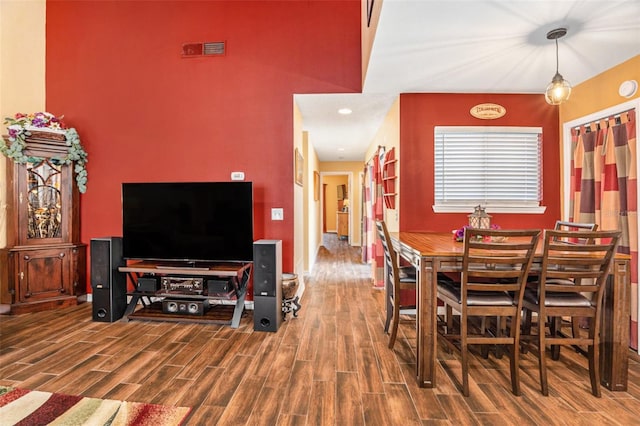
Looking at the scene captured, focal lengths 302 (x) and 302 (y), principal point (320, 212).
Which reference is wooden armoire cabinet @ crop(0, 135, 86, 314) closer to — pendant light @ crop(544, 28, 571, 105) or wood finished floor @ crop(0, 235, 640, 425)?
wood finished floor @ crop(0, 235, 640, 425)

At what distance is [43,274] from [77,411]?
2.36m

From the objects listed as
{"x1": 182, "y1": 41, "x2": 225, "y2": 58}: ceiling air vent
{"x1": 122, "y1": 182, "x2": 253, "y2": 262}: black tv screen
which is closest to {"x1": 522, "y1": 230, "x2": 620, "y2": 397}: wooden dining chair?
{"x1": 122, "y1": 182, "x2": 253, "y2": 262}: black tv screen

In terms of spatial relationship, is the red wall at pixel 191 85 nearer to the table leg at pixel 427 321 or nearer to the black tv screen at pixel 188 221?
the black tv screen at pixel 188 221

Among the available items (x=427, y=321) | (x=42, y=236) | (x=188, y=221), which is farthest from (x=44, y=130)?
(x=427, y=321)

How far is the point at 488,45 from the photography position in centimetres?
244

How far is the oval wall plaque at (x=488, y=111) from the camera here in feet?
11.2

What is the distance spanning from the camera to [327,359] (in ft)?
7.79

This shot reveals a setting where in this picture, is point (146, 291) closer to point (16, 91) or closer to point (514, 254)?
point (16, 91)

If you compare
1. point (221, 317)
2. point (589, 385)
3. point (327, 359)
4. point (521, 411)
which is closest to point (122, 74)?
point (221, 317)

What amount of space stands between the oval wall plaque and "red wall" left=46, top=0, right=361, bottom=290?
1399 millimetres

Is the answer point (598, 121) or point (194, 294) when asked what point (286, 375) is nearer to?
point (194, 294)

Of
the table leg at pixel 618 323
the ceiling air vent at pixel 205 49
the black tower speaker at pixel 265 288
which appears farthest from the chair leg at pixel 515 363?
the ceiling air vent at pixel 205 49

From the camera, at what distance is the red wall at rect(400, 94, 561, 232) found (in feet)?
11.2

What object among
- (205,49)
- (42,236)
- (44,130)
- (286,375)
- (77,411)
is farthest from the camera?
(205,49)
